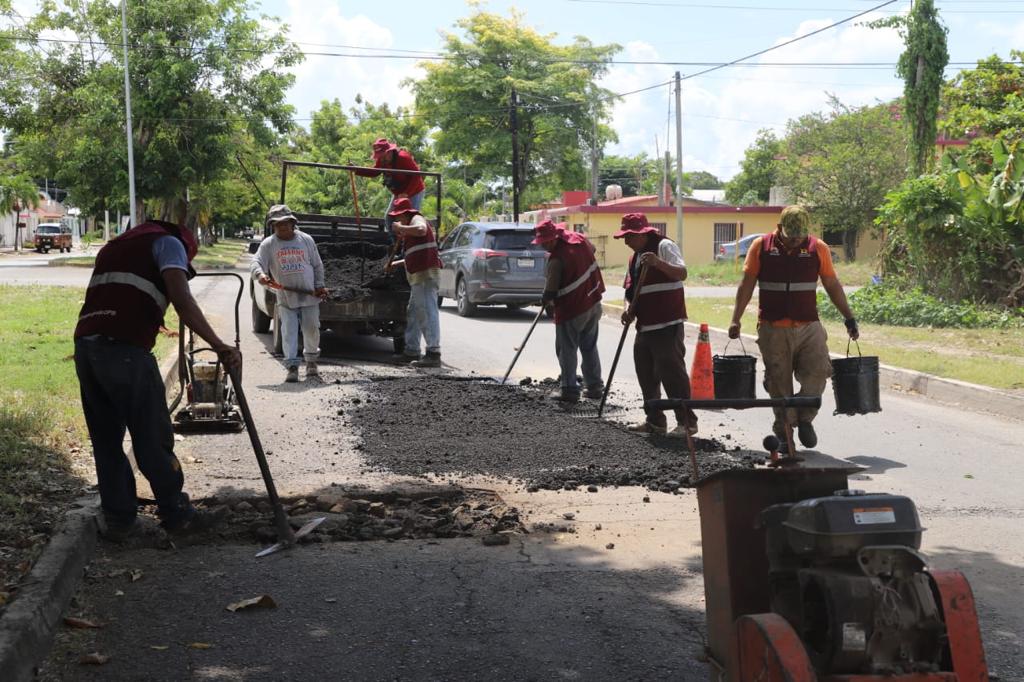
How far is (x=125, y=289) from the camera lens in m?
5.67

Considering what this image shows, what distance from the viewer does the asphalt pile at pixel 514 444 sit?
24.0 ft

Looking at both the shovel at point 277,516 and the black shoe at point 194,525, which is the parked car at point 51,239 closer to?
the black shoe at point 194,525

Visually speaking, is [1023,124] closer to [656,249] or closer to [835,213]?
[656,249]

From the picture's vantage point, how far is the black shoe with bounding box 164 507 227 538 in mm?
5871

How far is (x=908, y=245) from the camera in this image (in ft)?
61.6

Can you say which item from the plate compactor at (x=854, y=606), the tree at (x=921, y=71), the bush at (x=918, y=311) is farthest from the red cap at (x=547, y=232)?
the tree at (x=921, y=71)

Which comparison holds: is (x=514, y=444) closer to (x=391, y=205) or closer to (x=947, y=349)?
(x=391, y=205)

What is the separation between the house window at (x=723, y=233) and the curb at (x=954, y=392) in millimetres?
37641

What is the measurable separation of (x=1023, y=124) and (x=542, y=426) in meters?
17.4

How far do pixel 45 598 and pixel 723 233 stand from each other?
154 ft

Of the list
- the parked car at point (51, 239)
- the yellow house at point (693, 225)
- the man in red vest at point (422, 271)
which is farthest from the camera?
the parked car at point (51, 239)

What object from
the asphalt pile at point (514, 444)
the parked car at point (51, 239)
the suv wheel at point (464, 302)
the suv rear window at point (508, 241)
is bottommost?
the asphalt pile at point (514, 444)

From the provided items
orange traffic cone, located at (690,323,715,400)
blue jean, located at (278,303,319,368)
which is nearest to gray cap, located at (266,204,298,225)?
blue jean, located at (278,303,319,368)

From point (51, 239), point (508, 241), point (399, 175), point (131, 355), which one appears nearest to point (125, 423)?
point (131, 355)
